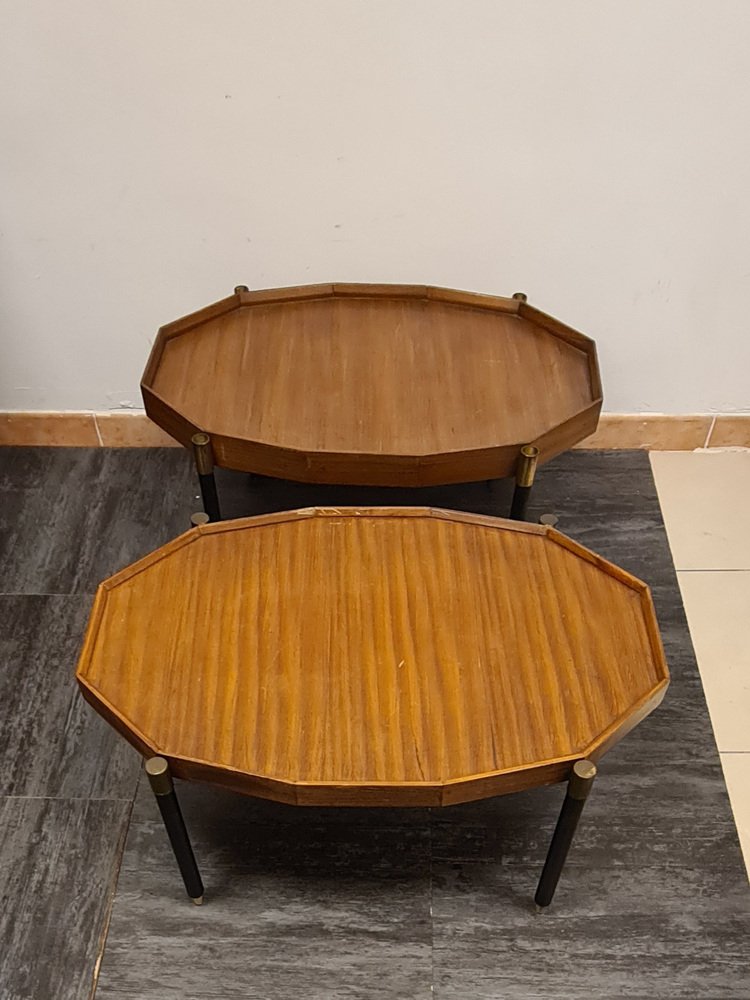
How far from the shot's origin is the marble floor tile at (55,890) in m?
1.84

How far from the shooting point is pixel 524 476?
6.90ft

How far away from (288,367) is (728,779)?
1299 millimetres

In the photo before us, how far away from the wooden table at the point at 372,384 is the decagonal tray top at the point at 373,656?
0.16 metres

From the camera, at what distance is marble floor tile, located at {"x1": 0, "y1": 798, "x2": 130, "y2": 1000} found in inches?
72.5

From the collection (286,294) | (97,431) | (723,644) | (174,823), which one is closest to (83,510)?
(97,431)

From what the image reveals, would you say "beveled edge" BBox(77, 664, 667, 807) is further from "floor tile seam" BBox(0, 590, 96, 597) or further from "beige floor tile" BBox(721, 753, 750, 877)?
"floor tile seam" BBox(0, 590, 96, 597)

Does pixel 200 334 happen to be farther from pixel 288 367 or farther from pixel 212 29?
pixel 212 29

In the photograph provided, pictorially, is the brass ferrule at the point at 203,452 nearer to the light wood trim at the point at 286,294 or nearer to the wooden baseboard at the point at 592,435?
the light wood trim at the point at 286,294

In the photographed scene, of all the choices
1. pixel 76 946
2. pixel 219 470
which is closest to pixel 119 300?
pixel 219 470

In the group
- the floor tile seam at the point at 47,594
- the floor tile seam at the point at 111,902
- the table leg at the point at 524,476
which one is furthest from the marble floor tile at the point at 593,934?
the floor tile seam at the point at 47,594

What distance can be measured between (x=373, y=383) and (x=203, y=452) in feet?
1.34

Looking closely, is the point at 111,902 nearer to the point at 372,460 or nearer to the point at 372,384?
the point at 372,460

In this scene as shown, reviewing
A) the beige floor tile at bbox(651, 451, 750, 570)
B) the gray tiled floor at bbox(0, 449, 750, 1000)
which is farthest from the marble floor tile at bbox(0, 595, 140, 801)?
the beige floor tile at bbox(651, 451, 750, 570)

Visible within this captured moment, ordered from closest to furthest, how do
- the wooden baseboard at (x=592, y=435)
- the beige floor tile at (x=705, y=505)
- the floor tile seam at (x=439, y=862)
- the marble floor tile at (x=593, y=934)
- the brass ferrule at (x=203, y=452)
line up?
the marble floor tile at (x=593, y=934) → the floor tile seam at (x=439, y=862) → the brass ferrule at (x=203, y=452) → the beige floor tile at (x=705, y=505) → the wooden baseboard at (x=592, y=435)
